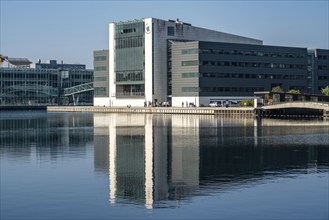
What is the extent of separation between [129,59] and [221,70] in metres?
29.6

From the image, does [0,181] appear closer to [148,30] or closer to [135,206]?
[135,206]

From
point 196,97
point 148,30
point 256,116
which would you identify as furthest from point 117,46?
point 256,116

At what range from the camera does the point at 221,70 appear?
573 ft

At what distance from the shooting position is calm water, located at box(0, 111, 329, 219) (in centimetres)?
3478

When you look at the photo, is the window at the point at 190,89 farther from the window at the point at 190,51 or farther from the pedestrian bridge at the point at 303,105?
the pedestrian bridge at the point at 303,105

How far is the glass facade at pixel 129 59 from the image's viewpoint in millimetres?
184375

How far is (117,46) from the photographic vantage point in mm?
192375

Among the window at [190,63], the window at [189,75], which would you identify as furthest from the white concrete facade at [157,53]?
the window at [190,63]

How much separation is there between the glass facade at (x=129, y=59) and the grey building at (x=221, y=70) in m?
9.34

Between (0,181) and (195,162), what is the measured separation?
57.2ft

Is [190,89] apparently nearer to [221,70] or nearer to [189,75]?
[189,75]

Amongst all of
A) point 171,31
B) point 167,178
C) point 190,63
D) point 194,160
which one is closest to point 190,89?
point 190,63

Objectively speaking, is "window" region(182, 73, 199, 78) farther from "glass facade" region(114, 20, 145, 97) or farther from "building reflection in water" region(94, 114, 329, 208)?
"building reflection in water" region(94, 114, 329, 208)

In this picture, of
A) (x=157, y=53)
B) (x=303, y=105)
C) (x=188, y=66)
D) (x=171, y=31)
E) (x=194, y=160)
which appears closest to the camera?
(x=194, y=160)
